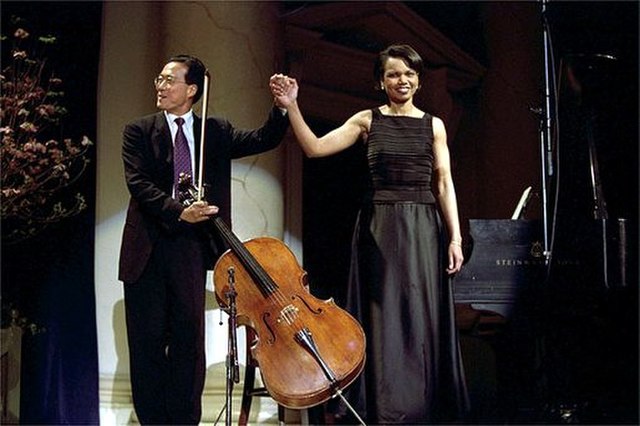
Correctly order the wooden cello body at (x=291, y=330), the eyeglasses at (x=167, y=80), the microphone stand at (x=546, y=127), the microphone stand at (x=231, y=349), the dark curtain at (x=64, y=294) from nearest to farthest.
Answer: the microphone stand at (x=231, y=349) < the wooden cello body at (x=291, y=330) < the eyeglasses at (x=167, y=80) < the microphone stand at (x=546, y=127) < the dark curtain at (x=64, y=294)

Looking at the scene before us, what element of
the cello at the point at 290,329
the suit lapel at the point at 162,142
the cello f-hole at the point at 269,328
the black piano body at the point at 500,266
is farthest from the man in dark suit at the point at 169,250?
the black piano body at the point at 500,266

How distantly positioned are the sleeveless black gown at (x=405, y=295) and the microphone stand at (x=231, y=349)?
0.63 meters

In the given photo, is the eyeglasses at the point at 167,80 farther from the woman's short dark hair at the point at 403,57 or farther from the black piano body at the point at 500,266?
the black piano body at the point at 500,266

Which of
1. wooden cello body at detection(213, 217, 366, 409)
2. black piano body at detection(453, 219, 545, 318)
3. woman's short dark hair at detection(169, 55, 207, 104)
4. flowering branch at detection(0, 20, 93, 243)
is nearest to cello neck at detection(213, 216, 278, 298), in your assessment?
wooden cello body at detection(213, 217, 366, 409)

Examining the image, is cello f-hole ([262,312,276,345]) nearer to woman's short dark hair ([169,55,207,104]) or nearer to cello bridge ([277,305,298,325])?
cello bridge ([277,305,298,325])

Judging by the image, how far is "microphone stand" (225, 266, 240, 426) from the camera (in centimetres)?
270

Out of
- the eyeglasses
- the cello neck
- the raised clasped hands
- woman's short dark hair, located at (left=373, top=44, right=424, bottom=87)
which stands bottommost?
the cello neck

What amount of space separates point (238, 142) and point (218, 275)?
654 millimetres

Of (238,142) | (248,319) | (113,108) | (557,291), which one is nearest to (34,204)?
(113,108)

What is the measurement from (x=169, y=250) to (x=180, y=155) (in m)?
0.35

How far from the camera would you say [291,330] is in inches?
114

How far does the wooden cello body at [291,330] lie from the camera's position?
Result: 9.46 ft

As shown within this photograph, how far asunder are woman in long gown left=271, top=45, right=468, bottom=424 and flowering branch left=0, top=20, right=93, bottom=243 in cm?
107

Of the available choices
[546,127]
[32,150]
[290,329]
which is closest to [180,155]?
[32,150]
